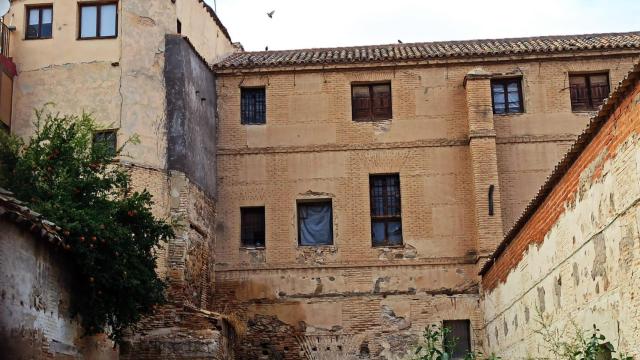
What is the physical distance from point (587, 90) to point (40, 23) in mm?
13866

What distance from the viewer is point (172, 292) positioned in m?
19.0

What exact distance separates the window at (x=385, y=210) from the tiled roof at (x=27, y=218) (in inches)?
417

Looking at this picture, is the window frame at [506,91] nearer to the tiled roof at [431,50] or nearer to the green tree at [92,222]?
the tiled roof at [431,50]

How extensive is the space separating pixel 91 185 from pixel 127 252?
1.31 metres

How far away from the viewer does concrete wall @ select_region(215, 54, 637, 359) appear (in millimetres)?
21422

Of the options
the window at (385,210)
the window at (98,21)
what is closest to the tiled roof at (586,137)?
the window at (385,210)

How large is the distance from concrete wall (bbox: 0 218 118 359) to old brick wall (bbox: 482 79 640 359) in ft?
24.1

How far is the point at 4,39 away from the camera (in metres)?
21.2

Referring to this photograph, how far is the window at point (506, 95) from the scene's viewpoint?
74.3 ft

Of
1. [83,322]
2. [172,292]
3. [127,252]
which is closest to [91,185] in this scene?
[127,252]

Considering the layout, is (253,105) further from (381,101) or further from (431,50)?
(431,50)

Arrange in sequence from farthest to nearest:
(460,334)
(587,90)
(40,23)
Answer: (587,90), (40,23), (460,334)

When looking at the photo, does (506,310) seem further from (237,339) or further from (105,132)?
(105,132)

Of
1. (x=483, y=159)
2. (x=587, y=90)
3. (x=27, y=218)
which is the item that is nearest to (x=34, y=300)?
(x=27, y=218)
